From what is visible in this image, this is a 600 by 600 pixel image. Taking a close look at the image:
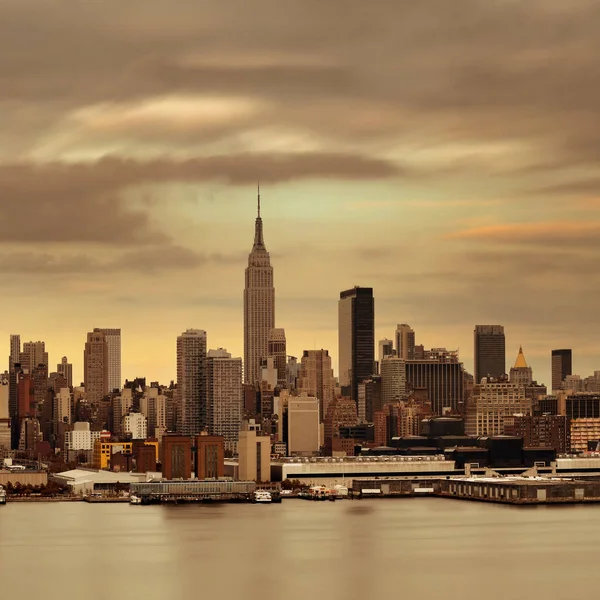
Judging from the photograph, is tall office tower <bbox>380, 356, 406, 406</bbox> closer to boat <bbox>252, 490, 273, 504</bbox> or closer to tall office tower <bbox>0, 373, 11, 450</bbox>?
tall office tower <bbox>0, 373, 11, 450</bbox>

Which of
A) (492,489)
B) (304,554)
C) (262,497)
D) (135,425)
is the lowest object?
(304,554)

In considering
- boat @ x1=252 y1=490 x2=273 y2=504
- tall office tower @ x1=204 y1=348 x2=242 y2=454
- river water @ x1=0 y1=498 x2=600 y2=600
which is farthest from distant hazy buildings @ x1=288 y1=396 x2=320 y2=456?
river water @ x1=0 y1=498 x2=600 y2=600

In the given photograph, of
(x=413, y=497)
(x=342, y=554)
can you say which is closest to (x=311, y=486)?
(x=413, y=497)

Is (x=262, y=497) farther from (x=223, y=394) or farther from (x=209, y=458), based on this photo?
(x=223, y=394)

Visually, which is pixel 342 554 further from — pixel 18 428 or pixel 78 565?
pixel 18 428

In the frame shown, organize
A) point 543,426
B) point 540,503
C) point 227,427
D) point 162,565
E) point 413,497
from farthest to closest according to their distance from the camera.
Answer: point 227,427
point 543,426
point 413,497
point 540,503
point 162,565

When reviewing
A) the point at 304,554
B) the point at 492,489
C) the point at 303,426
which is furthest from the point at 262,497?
the point at 303,426
